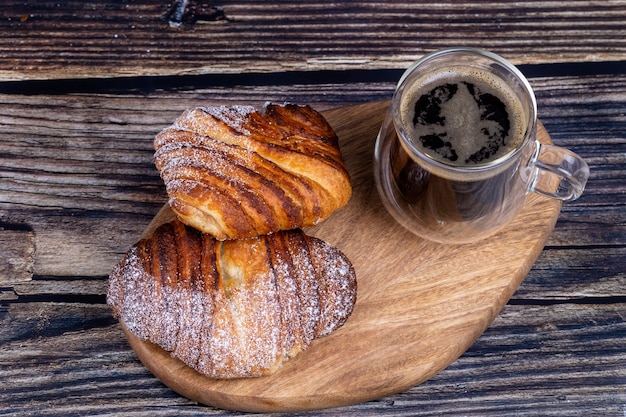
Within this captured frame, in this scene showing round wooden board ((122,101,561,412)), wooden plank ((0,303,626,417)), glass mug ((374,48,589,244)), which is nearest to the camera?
glass mug ((374,48,589,244))

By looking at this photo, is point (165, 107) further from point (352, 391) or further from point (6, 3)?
point (352, 391)

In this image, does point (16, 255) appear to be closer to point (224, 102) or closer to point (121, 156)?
point (121, 156)

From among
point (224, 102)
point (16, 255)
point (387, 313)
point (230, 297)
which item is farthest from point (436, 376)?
point (16, 255)

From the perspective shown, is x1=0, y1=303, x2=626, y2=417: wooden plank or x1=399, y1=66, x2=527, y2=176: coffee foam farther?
x1=0, y1=303, x2=626, y2=417: wooden plank

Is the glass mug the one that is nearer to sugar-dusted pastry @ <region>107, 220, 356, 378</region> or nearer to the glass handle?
the glass handle

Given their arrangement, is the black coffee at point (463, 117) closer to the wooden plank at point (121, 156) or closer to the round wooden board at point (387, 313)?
the round wooden board at point (387, 313)

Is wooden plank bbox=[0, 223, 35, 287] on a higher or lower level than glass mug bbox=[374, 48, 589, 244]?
lower

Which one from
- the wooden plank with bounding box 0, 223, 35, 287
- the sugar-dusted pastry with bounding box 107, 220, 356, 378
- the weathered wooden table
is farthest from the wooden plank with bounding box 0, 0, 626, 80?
the sugar-dusted pastry with bounding box 107, 220, 356, 378
